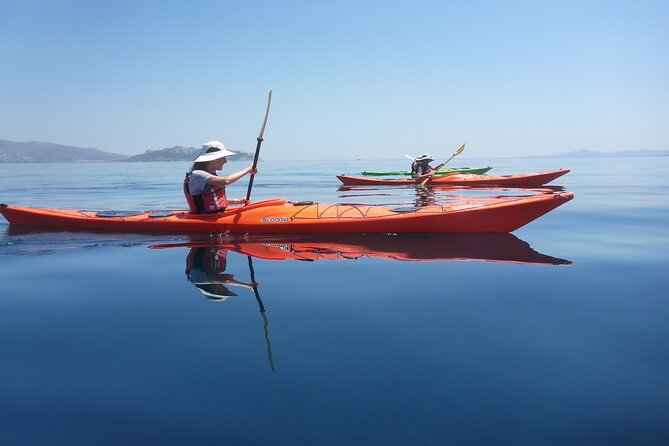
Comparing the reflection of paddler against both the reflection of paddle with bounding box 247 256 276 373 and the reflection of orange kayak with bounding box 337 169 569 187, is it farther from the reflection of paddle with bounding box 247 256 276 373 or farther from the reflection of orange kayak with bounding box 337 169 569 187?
the reflection of orange kayak with bounding box 337 169 569 187

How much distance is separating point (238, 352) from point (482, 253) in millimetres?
4101

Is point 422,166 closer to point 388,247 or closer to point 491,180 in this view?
point 491,180

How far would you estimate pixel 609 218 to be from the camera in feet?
31.8

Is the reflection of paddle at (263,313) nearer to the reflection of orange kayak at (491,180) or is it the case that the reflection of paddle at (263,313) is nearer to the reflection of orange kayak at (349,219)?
the reflection of orange kayak at (349,219)

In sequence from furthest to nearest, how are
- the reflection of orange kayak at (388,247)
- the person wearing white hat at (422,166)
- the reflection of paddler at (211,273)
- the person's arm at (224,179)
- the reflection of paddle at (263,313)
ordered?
the person wearing white hat at (422,166) → the person's arm at (224,179) → the reflection of orange kayak at (388,247) → the reflection of paddler at (211,273) → the reflection of paddle at (263,313)

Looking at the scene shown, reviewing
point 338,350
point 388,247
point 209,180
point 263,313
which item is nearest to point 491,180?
point 388,247

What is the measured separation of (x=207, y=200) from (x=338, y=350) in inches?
201

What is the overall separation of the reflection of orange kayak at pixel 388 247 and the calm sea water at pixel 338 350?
0.07m

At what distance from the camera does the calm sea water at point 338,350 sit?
2.24 metres

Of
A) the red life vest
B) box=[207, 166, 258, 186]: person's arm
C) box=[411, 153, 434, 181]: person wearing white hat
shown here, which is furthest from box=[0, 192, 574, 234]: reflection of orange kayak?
box=[411, 153, 434, 181]: person wearing white hat

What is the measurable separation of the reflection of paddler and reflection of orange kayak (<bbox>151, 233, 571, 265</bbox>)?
0.33m

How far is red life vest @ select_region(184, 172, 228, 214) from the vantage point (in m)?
7.45

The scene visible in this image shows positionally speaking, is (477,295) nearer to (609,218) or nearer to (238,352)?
(238,352)

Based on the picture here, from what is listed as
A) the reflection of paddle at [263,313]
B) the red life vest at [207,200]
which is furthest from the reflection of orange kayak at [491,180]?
the reflection of paddle at [263,313]
